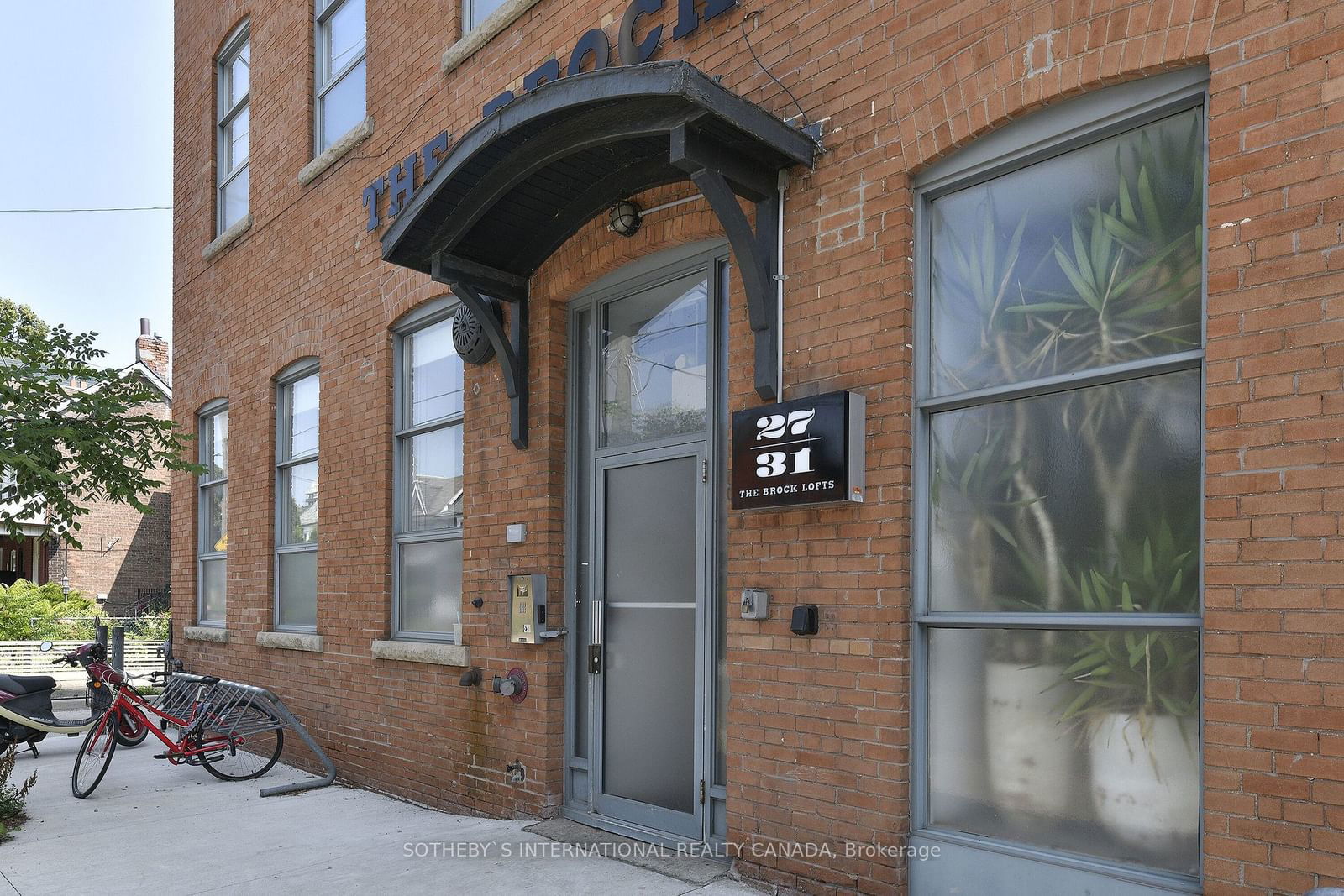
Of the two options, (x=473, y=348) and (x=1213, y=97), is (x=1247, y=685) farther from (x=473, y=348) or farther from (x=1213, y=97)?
(x=473, y=348)

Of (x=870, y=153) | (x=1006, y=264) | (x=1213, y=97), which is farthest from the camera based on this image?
(x=870, y=153)

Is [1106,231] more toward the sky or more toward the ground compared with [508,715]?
more toward the sky

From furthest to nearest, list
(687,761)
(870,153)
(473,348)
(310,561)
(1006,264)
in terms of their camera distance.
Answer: (310,561) → (473,348) → (687,761) → (870,153) → (1006,264)

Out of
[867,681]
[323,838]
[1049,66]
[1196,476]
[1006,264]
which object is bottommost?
[323,838]

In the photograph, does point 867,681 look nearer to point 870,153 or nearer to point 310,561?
point 870,153

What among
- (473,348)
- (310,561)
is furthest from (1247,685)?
(310,561)

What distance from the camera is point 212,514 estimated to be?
37.6 feet

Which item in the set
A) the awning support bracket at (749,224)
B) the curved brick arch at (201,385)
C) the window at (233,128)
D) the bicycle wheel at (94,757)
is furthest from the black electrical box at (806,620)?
the window at (233,128)

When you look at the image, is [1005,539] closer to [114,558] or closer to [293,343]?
[293,343]

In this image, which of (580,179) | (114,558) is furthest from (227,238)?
(114,558)

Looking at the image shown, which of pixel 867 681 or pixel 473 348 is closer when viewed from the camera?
pixel 867 681

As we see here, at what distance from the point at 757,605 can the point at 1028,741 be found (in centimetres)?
136

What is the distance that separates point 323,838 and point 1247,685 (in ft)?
17.2

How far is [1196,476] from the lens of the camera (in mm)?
3646
